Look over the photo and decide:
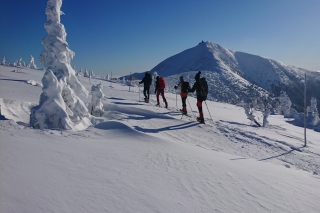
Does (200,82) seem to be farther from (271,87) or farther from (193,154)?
(271,87)

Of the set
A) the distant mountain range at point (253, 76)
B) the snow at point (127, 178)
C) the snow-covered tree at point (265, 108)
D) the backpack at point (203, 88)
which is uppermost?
the distant mountain range at point (253, 76)

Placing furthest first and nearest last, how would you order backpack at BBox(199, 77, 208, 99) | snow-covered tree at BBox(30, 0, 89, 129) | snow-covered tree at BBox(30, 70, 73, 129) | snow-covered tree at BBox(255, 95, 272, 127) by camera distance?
snow-covered tree at BBox(255, 95, 272, 127)
backpack at BBox(199, 77, 208, 99)
snow-covered tree at BBox(30, 0, 89, 129)
snow-covered tree at BBox(30, 70, 73, 129)

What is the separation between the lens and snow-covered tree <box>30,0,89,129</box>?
5.90 meters

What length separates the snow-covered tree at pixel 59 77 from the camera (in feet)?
19.4

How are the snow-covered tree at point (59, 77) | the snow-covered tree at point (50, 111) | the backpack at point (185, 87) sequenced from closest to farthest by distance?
the snow-covered tree at point (50, 111) → the snow-covered tree at point (59, 77) → the backpack at point (185, 87)

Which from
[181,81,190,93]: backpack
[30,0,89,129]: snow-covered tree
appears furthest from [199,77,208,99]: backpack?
[30,0,89,129]: snow-covered tree

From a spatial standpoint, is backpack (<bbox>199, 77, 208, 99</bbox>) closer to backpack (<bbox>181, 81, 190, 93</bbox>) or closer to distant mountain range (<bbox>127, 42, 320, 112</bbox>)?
backpack (<bbox>181, 81, 190, 93</bbox>)

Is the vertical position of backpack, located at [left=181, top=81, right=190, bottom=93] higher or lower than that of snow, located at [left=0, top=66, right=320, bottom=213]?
higher

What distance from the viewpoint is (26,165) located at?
3.09 metres

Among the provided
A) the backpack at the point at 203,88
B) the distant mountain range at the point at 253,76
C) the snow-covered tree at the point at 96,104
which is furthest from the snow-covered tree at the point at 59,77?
the distant mountain range at the point at 253,76

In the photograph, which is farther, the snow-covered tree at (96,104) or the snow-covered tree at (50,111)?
the snow-covered tree at (96,104)

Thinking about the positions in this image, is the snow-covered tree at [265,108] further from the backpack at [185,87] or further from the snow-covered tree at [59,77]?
the snow-covered tree at [59,77]

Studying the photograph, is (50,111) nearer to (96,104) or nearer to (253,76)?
(96,104)

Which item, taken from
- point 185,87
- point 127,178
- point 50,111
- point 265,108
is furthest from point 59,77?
point 265,108
